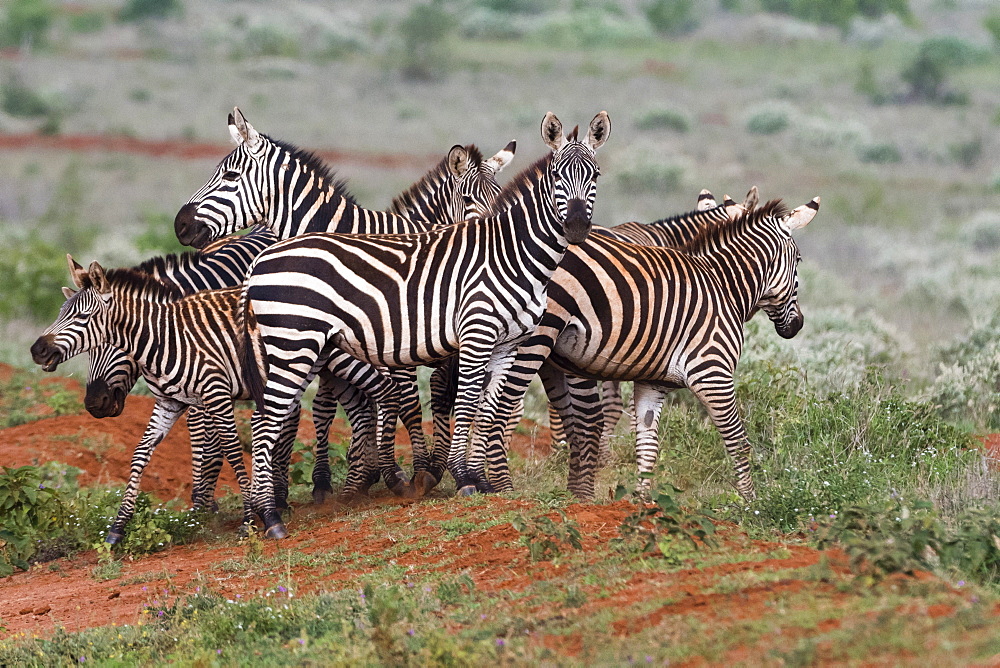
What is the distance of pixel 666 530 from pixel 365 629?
1.71 m

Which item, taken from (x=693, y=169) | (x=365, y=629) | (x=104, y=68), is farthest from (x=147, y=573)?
(x=104, y=68)

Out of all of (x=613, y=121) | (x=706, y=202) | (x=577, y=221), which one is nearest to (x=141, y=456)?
(x=577, y=221)

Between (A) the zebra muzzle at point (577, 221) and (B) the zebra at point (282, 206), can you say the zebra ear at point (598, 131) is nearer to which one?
(A) the zebra muzzle at point (577, 221)

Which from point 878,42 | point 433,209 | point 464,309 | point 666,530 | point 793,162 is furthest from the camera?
point 878,42

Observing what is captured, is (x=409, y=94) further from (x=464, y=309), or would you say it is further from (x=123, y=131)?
(x=464, y=309)

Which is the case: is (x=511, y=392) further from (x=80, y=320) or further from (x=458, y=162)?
(x=80, y=320)

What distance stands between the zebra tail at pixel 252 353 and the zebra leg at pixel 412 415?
4.13 ft

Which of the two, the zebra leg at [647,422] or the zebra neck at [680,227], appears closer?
the zebra leg at [647,422]

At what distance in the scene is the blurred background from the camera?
16.6m

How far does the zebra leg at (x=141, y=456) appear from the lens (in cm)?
848

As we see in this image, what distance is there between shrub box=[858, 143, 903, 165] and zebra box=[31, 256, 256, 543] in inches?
1110

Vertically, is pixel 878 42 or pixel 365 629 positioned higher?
pixel 878 42

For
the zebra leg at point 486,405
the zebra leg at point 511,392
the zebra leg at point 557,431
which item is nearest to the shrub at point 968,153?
the zebra leg at point 557,431

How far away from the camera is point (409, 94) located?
42.8 metres
